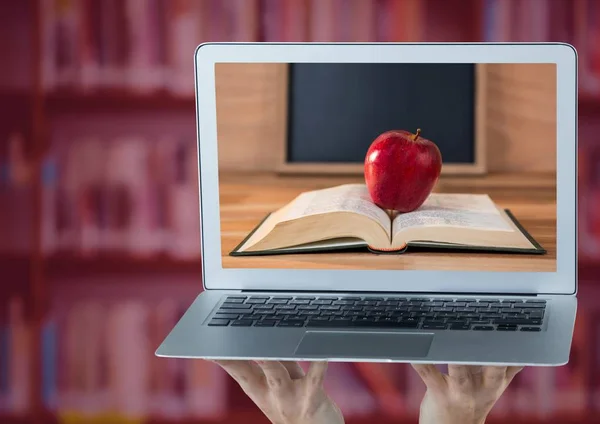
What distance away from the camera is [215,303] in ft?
4.10

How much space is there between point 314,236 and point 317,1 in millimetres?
514

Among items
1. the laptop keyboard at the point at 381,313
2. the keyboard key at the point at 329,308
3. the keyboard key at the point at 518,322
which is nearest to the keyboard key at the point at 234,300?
the laptop keyboard at the point at 381,313

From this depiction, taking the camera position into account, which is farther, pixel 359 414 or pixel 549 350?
pixel 359 414

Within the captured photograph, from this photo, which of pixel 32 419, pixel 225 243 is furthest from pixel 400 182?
pixel 32 419

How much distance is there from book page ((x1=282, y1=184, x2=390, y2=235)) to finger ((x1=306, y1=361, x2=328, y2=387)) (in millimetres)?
217

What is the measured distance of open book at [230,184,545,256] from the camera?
1.25 metres

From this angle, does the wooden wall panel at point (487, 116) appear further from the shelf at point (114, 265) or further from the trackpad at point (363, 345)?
the shelf at point (114, 265)

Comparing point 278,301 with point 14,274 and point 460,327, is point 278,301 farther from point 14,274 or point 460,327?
point 14,274

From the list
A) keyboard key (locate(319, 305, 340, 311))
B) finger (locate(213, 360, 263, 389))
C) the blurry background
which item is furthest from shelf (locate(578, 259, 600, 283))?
finger (locate(213, 360, 263, 389))

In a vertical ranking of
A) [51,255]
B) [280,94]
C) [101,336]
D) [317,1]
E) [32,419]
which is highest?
[317,1]

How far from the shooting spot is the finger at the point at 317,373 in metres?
1.14

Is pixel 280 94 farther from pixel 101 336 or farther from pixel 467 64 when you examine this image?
pixel 101 336

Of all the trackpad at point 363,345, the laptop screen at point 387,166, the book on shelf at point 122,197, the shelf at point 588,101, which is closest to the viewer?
the trackpad at point 363,345

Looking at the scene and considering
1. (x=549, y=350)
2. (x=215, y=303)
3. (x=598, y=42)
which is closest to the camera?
(x=549, y=350)
